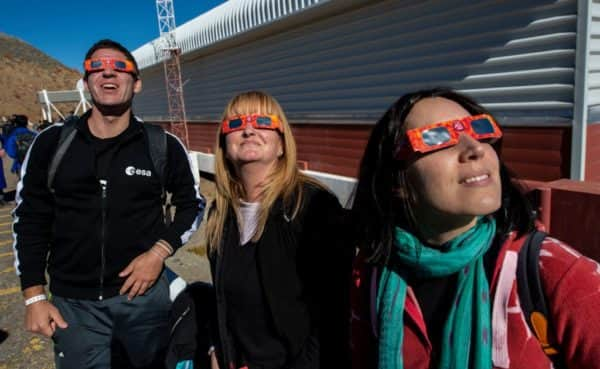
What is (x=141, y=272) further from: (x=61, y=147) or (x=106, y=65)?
(x=106, y=65)

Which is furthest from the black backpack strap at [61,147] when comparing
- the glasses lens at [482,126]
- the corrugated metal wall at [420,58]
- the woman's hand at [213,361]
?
the corrugated metal wall at [420,58]

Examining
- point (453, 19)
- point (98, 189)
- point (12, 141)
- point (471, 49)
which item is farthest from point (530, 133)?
point (12, 141)

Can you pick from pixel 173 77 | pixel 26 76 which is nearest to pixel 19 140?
pixel 173 77

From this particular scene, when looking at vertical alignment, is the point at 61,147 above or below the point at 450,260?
above

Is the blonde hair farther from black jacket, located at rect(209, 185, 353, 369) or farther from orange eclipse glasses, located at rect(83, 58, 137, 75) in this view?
orange eclipse glasses, located at rect(83, 58, 137, 75)

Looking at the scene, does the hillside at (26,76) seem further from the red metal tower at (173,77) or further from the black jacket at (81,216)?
the black jacket at (81,216)

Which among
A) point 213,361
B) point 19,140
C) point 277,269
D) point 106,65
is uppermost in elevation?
point 106,65

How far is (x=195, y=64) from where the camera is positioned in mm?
12797

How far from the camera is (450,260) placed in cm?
122

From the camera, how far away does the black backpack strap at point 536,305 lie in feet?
3.41

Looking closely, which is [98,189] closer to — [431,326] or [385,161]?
[385,161]

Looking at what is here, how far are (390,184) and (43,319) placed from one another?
1.86 m

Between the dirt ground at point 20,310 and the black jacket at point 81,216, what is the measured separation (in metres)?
1.69

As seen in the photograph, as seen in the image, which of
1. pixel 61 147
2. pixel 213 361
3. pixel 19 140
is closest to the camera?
pixel 213 361
